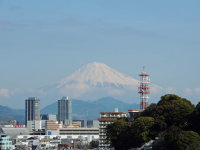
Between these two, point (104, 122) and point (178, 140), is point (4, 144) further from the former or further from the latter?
point (178, 140)

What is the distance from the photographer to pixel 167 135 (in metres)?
90.4

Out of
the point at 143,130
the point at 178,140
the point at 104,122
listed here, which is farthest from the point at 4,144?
the point at 178,140

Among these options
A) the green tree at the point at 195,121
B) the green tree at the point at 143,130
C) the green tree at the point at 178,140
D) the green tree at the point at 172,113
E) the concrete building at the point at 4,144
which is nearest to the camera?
the green tree at the point at 178,140

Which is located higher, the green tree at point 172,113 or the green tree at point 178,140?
the green tree at point 172,113

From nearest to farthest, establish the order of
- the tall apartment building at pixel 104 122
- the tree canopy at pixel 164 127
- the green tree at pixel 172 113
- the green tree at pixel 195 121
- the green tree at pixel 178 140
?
the green tree at pixel 178 140
the tree canopy at pixel 164 127
the green tree at pixel 195 121
the green tree at pixel 172 113
the tall apartment building at pixel 104 122

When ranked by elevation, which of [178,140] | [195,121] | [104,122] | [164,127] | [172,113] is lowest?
[178,140]

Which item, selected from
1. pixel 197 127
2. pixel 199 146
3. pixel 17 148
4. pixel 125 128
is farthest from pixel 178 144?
pixel 17 148

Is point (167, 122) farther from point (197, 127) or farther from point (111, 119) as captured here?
point (111, 119)

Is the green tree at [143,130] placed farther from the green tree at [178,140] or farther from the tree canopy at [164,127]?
the green tree at [178,140]

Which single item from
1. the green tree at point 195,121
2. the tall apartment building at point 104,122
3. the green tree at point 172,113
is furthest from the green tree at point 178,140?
the tall apartment building at point 104,122

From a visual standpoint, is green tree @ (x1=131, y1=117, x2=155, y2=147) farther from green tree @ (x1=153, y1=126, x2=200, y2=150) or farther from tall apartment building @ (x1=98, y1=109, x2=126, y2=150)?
tall apartment building @ (x1=98, y1=109, x2=126, y2=150)

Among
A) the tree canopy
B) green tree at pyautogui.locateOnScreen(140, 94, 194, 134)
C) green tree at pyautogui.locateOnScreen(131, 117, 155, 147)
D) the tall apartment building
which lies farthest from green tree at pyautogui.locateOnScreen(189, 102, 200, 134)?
the tall apartment building

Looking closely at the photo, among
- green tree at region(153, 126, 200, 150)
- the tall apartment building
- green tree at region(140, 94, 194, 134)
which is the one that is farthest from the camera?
the tall apartment building

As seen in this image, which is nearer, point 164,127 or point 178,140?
point 178,140
